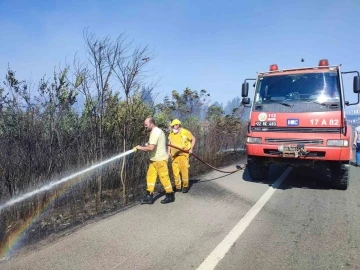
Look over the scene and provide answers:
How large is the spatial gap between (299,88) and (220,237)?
4.35 m

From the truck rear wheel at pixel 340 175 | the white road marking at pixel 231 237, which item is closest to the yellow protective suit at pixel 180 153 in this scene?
the white road marking at pixel 231 237

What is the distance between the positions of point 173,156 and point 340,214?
3350 mm

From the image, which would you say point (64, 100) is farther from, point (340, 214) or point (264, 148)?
point (340, 214)

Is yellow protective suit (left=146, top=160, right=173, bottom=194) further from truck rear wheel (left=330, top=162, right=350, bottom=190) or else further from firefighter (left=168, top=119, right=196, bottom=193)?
truck rear wheel (left=330, top=162, right=350, bottom=190)

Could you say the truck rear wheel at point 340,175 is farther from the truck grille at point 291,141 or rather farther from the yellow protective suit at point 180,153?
Result: the yellow protective suit at point 180,153

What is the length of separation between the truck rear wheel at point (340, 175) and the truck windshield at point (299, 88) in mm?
1371

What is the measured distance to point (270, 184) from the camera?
22.7ft

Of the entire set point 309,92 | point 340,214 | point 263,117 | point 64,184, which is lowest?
point 340,214

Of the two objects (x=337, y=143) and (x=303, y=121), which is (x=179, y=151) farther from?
(x=337, y=143)

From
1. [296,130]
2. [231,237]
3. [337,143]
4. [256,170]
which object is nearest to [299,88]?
[296,130]

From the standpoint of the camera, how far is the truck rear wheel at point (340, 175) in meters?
5.96

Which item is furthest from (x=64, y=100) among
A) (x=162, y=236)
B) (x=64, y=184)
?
(x=162, y=236)

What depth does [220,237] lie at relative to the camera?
377 centimetres

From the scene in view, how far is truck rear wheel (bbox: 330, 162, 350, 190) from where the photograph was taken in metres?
5.96
